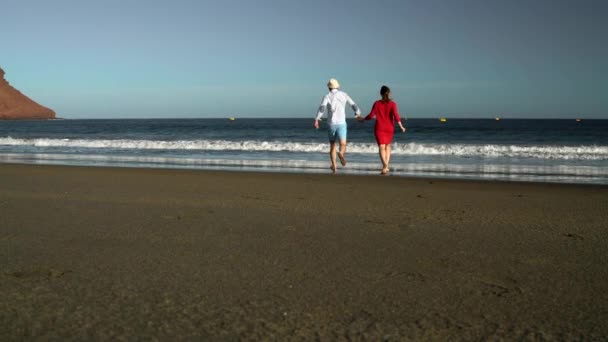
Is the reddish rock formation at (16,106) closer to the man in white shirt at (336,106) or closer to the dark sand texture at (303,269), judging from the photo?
the man in white shirt at (336,106)

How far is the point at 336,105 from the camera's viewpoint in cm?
1095

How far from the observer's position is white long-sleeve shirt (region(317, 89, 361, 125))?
36.0 feet

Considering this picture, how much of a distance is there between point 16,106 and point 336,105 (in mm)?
190587

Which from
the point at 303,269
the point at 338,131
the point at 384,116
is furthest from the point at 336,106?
the point at 303,269

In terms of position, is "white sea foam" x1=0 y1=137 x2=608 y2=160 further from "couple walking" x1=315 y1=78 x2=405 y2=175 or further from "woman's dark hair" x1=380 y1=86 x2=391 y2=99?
"woman's dark hair" x1=380 y1=86 x2=391 y2=99

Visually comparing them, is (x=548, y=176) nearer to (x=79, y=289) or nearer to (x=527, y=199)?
(x=527, y=199)

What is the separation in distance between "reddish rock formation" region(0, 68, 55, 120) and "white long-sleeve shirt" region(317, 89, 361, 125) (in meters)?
180

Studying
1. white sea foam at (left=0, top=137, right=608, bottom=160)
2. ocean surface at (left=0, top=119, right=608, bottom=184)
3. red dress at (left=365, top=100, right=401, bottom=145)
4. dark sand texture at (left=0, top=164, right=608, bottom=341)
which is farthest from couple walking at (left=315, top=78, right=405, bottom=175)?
white sea foam at (left=0, top=137, right=608, bottom=160)

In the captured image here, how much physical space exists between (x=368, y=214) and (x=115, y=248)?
100.0 inches

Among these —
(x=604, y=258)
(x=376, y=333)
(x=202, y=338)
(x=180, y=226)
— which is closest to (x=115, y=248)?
(x=180, y=226)

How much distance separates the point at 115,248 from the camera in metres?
3.74

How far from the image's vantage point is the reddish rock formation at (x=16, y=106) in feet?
554

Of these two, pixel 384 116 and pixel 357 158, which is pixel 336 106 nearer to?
pixel 384 116

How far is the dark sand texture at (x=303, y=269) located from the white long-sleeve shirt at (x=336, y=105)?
16.0ft
